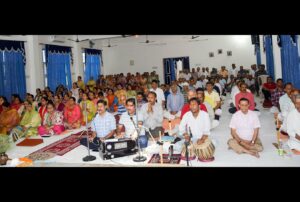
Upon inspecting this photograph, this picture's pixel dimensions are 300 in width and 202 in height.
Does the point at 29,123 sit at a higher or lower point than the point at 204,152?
higher

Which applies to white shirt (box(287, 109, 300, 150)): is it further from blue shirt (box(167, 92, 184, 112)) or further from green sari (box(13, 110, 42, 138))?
green sari (box(13, 110, 42, 138))

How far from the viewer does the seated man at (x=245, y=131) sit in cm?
417

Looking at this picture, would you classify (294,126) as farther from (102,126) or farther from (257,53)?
(257,53)

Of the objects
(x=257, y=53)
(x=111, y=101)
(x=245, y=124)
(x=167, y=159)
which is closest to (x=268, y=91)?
(x=245, y=124)

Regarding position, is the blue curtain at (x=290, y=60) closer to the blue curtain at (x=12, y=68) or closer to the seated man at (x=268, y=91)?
the seated man at (x=268, y=91)

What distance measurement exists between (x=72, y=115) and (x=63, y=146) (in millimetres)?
1463

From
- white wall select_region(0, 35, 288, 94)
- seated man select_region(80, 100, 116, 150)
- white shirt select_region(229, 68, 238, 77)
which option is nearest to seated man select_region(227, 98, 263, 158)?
seated man select_region(80, 100, 116, 150)

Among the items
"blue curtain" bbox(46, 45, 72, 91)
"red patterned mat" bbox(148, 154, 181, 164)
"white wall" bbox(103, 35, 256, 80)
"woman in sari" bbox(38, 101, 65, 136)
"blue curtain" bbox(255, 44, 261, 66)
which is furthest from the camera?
"white wall" bbox(103, 35, 256, 80)

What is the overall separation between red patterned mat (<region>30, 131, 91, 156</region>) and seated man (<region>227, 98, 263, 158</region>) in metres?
2.63

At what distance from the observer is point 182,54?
49.1 ft

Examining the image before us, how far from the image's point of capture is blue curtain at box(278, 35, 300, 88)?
21.7ft
